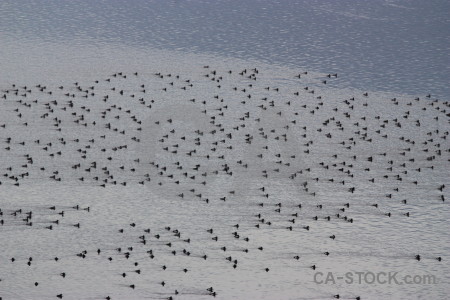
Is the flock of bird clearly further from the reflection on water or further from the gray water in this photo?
the reflection on water

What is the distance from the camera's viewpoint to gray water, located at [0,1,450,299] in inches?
2411

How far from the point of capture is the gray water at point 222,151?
61.2 meters

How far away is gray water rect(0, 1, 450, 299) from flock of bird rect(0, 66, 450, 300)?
6.5 inches

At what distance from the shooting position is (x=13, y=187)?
6931 centimetres

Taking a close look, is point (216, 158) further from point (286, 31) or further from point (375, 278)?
point (286, 31)

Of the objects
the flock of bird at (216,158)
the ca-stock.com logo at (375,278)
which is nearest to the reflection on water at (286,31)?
the flock of bird at (216,158)

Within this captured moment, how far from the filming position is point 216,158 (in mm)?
75625

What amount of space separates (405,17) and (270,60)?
2209cm

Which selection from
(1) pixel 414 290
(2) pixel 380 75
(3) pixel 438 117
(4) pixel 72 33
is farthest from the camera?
(4) pixel 72 33

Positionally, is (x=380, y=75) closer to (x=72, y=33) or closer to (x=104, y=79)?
(x=104, y=79)

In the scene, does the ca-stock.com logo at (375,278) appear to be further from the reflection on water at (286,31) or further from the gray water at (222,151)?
the reflection on water at (286,31)

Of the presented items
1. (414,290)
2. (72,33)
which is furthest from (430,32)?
(414,290)

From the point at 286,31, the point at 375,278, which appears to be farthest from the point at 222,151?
the point at 286,31

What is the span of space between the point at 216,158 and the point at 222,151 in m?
1.47
